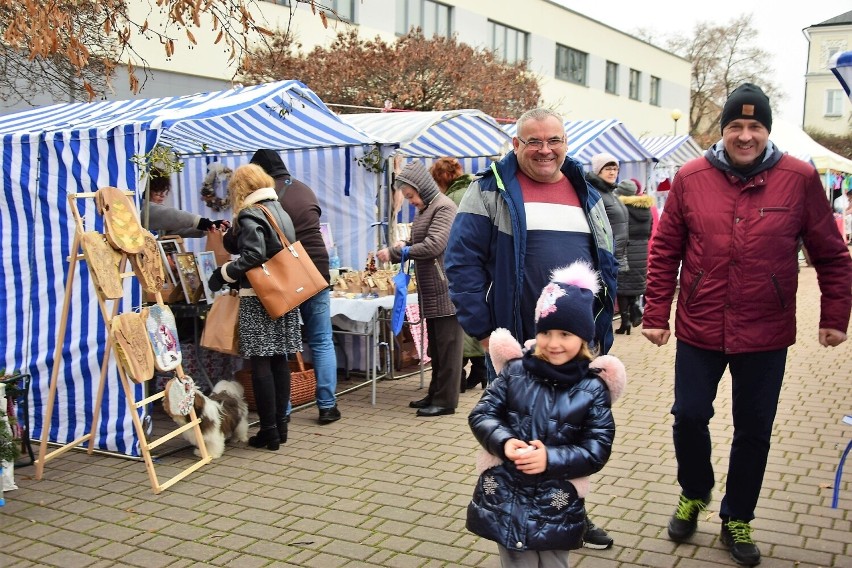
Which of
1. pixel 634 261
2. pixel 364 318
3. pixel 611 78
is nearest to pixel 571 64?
pixel 611 78

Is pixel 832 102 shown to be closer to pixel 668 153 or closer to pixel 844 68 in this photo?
pixel 668 153

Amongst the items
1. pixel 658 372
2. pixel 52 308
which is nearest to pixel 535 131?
pixel 52 308

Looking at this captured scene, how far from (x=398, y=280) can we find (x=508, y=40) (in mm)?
26189

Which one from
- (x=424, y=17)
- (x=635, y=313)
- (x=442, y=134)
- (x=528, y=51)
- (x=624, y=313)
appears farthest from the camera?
(x=528, y=51)

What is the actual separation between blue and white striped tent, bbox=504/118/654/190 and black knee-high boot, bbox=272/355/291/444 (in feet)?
20.8

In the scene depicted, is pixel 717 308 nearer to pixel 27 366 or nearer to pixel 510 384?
pixel 510 384

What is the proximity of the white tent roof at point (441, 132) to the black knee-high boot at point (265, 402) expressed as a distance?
3919 mm

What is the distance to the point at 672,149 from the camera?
1569 centimetres

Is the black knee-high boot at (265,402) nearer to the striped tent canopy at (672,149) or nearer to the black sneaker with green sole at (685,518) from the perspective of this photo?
the black sneaker with green sole at (685,518)

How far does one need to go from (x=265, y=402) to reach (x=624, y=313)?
554cm

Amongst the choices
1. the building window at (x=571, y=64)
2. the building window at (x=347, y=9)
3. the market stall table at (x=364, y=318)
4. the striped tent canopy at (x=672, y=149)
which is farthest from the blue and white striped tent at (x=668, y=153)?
the building window at (x=571, y=64)

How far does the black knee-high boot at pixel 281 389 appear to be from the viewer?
18.8 feet

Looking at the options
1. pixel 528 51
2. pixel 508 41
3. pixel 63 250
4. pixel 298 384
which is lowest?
pixel 298 384

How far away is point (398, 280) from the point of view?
661 cm
